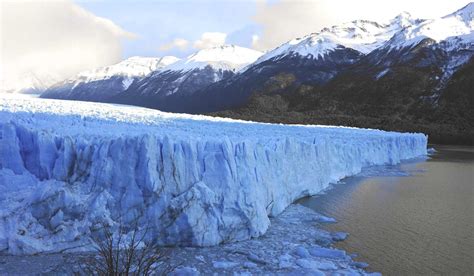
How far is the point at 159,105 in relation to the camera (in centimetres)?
12962

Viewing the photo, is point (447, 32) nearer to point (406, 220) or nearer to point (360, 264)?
point (406, 220)

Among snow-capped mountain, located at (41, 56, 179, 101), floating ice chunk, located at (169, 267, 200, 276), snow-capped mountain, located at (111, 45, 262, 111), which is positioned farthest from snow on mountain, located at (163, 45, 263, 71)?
floating ice chunk, located at (169, 267, 200, 276)

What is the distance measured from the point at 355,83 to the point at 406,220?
253 feet

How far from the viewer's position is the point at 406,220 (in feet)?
36.5

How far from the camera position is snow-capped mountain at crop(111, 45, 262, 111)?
135125mm

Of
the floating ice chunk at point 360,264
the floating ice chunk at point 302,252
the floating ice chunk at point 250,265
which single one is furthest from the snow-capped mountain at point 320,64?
the floating ice chunk at point 250,265

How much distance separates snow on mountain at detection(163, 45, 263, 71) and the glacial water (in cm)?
14198

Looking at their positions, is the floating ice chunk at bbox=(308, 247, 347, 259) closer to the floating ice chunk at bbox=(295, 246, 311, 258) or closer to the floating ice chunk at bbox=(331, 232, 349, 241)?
the floating ice chunk at bbox=(295, 246, 311, 258)

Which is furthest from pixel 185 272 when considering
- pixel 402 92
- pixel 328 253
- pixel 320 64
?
pixel 320 64

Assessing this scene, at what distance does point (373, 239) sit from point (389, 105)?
6656 centimetres

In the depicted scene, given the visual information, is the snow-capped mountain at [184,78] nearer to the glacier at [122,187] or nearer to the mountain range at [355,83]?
the mountain range at [355,83]

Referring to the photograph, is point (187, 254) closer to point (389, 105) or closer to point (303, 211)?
point (303, 211)

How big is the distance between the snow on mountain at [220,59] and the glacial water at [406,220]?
14198 cm

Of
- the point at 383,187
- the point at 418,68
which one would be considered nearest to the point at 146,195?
the point at 383,187
